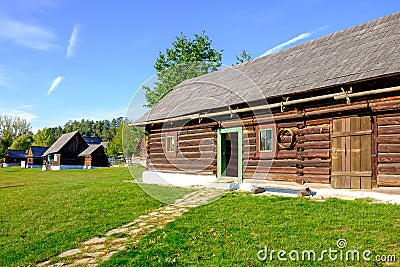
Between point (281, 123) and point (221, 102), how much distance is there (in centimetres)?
290

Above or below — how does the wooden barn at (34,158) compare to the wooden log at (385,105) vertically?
below

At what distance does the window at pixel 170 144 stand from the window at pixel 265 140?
519 centimetres

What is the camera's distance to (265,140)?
11484 millimetres

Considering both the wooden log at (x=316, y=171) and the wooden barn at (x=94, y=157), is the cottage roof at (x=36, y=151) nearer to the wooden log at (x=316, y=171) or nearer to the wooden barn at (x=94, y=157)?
the wooden barn at (x=94, y=157)

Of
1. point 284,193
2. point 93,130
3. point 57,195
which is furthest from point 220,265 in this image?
point 93,130

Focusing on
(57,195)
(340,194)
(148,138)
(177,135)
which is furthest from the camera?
(148,138)

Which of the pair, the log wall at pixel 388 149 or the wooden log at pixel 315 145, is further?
the wooden log at pixel 315 145

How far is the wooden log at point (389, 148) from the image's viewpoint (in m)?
8.35

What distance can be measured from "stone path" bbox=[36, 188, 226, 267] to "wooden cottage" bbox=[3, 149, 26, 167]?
70.1 m

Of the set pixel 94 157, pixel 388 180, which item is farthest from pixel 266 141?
pixel 94 157

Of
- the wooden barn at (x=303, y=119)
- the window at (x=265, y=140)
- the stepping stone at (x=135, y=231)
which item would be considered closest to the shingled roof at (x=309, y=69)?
the wooden barn at (x=303, y=119)

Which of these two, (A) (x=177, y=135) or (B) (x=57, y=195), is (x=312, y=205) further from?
(B) (x=57, y=195)

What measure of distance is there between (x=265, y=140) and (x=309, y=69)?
2890mm

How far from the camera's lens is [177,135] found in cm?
1521
